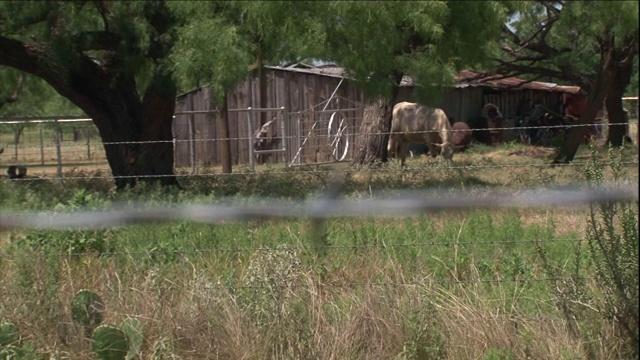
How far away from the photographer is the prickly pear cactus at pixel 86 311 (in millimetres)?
5547

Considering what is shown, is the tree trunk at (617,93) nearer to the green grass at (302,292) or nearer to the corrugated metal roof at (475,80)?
the corrugated metal roof at (475,80)

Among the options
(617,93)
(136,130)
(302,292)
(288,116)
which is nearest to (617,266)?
(302,292)

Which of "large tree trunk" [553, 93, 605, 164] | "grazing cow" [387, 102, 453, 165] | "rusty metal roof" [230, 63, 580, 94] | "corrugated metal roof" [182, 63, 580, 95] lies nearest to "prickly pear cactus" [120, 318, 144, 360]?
"large tree trunk" [553, 93, 605, 164]

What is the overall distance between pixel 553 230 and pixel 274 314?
3.19m

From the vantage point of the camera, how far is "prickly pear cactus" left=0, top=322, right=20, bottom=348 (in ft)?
17.6

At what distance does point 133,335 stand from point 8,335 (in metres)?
0.72

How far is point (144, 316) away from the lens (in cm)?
558

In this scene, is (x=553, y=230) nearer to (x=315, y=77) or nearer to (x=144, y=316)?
(x=144, y=316)

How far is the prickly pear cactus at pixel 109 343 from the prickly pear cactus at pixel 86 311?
0.27m

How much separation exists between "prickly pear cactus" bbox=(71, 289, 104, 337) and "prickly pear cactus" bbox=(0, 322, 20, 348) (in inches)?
13.4

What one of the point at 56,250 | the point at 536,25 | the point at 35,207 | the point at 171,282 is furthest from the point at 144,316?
the point at 536,25

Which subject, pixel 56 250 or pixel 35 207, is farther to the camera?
pixel 35 207

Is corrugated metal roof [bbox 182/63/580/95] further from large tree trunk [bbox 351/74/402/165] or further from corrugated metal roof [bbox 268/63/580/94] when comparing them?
large tree trunk [bbox 351/74/402/165]

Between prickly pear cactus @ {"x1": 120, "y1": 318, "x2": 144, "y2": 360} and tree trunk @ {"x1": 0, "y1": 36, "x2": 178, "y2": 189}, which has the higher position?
tree trunk @ {"x1": 0, "y1": 36, "x2": 178, "y2": 189}
